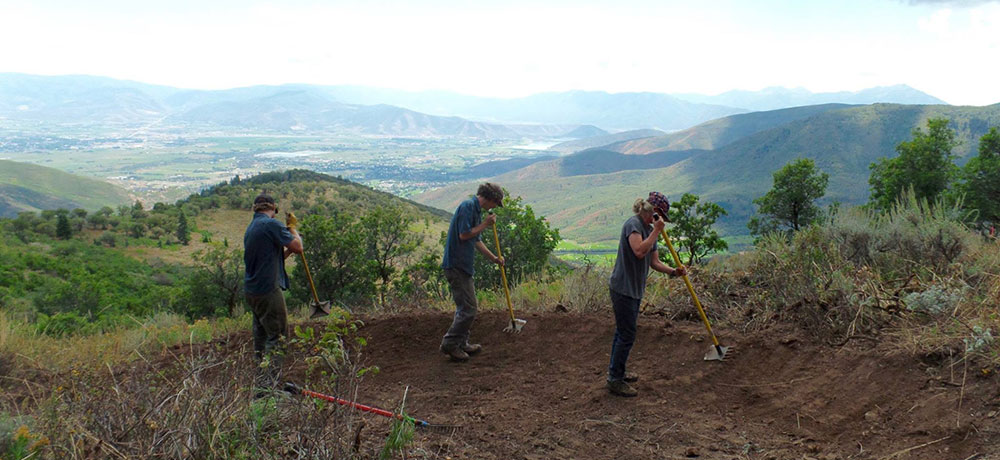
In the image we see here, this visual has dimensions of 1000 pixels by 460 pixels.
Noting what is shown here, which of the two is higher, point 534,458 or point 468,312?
point 468,312

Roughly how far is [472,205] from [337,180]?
66.6 metres

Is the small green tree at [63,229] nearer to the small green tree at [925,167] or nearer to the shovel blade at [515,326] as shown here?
the shovel blade at [515,326]

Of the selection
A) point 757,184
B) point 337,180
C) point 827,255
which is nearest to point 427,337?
point 827,255

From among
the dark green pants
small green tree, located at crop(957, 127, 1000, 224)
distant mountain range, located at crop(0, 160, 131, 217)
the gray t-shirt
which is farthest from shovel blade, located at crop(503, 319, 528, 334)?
distant mountain range, located at crop(0, 160, 131, 217)

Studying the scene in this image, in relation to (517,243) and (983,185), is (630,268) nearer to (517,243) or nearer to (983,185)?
(517,243)

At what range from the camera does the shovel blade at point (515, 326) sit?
7129mm

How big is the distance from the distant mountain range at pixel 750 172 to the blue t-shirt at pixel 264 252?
3006 inches

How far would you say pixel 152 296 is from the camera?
23.0 meters

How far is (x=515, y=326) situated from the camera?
7168mm

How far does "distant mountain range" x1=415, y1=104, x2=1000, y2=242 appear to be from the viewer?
90812 millimetres

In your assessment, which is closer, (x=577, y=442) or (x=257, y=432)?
(x=257, y=432)

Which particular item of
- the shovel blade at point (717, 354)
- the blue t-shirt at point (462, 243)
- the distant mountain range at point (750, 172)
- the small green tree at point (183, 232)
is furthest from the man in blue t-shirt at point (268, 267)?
the distant mountain range at point (750, 172)

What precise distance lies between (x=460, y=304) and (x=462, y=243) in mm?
681

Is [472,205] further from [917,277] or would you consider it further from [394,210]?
[394,210]
